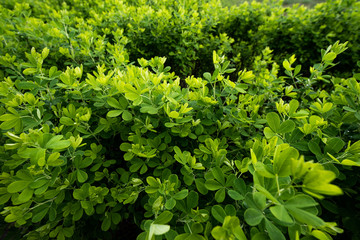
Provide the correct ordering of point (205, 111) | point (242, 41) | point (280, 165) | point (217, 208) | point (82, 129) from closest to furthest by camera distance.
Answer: point (280, 165) → point (217, 208) → point (82, 129) → point (205, 111) → point (242, 41)

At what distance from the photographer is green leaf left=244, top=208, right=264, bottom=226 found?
70 cm

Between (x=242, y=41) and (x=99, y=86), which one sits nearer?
(x=99, y=86)

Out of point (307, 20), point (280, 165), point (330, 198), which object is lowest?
point (330, 198)

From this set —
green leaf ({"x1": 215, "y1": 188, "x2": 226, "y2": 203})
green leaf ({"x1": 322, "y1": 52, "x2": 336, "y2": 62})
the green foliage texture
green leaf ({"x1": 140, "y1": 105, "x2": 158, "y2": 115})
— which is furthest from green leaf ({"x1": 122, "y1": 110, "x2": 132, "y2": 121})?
green leaf ({"x1": 322, "y1": 52, "x2": 336, "y2": 62})

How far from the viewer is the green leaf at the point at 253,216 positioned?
2.31ft

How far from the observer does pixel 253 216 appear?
721 millimetres

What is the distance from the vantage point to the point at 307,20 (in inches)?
131

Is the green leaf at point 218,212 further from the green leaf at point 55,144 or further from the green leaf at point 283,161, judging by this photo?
the green leaf at point 55,144

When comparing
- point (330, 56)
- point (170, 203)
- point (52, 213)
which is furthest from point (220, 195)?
point (330, 56)

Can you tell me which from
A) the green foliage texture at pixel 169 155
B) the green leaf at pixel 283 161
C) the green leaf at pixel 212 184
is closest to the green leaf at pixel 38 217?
the green foliage texture at pixel 169 155

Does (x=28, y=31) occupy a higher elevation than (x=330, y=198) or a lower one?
higher

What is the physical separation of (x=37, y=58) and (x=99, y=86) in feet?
1.73

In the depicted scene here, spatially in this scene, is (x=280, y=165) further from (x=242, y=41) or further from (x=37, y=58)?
(x=242, y=41)

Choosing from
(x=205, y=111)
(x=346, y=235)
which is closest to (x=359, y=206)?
(x=346, y=235)
